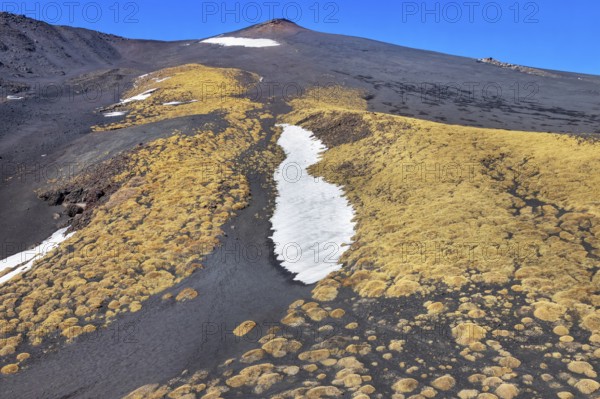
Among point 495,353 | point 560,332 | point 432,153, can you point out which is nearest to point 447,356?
point 495,353

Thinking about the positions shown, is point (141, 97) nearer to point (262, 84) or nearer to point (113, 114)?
point (113, 114)

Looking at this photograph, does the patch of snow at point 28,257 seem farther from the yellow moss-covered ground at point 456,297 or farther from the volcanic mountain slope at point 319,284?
the yellow moss-covered ground at point 456,297

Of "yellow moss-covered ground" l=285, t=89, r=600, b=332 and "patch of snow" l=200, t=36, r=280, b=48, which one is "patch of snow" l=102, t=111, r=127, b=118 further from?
"patch of snow" l=200, t=36, r=280, b=48

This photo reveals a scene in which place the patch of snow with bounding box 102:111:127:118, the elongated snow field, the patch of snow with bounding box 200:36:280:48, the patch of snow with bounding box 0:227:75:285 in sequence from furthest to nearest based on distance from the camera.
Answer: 1. the patch of snow with bounding box 200:36:280:48
2. the patch of snow with bounding box 102:111:127:118
3. the patch of snow with bounding box 0:227:75:285
4. the elongated snow field

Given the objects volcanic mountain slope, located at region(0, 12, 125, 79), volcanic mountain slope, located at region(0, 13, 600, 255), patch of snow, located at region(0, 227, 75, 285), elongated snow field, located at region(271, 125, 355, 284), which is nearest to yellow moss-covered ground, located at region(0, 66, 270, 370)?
patch of snow, located at region(0, 227, 75, 285)

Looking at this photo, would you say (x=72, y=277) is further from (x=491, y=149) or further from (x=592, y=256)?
(x=491, y=149)

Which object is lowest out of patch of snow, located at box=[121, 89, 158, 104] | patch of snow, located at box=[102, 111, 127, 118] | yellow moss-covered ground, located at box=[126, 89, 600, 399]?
yellow moss-covered ground, located at box=[126, 89, 600, 399]

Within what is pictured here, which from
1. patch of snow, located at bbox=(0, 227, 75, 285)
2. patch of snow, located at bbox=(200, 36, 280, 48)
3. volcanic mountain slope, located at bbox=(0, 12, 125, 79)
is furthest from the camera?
patch of snow, located at bbox=(200, 36, 280, 48)
